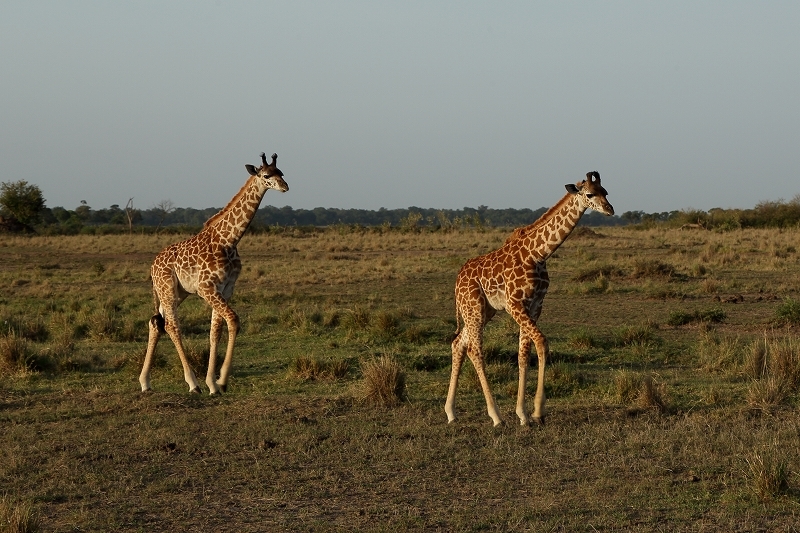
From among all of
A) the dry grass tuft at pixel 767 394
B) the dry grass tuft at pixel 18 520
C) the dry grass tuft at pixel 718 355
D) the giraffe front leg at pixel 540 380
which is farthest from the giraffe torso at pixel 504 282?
the dry grass tuft at pixel 18 520

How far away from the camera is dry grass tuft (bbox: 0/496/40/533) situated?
247 inches

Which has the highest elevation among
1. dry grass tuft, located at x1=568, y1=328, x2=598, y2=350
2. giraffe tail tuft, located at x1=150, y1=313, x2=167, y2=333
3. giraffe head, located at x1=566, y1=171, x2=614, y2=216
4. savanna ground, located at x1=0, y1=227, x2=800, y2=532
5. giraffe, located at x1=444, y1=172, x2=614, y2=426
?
giraffe head, located at x1=566, y1=171, x2=614, y2=216

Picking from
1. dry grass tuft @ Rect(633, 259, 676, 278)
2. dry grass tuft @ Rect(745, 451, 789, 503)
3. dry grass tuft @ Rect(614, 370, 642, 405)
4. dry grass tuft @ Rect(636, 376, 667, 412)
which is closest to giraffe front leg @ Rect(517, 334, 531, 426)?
dry grass tuft @ Rect(636, 376, 667, 412)

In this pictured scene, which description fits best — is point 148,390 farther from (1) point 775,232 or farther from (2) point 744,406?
(1) point 775,232

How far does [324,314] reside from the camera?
62.7ft

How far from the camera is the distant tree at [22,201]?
70.1 meters

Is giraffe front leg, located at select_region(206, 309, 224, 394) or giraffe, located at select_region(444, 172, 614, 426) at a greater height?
giraffe, located at select_region(444, 172, 614, 426)

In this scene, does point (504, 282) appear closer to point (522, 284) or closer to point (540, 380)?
point (522, 284)

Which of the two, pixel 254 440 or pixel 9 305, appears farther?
pixel 9 305

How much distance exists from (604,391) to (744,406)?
158 centimetres

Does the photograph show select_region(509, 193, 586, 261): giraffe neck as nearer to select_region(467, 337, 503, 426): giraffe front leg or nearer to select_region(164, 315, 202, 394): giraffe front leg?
select_region(467, 337, 503, 426): giraffe front leg

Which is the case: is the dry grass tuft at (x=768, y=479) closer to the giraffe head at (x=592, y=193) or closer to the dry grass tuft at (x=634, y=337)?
the giraffe head at (x=592, y=193)

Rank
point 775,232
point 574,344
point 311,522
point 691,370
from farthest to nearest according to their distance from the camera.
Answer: point 775,232
point 574,344
point 691,370
point 311,522

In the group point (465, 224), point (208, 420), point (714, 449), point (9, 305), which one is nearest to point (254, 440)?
point (208, 420)
